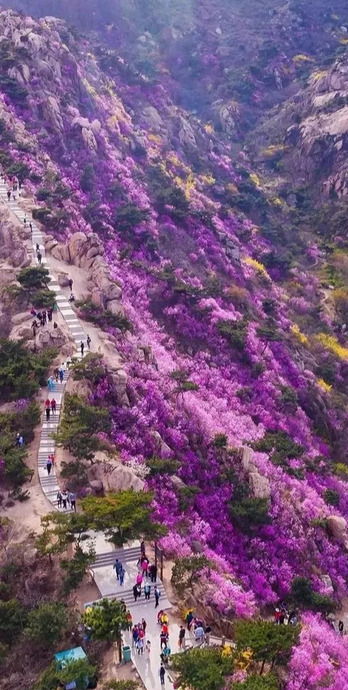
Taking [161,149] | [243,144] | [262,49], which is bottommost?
[161,149]

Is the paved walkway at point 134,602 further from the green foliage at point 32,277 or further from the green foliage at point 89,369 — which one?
the green foliage at point 32,277

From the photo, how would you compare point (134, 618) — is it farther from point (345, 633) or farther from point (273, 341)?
point (273, 341)

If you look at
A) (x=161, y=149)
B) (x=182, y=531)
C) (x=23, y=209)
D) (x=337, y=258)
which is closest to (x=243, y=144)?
(x=161, y=149)

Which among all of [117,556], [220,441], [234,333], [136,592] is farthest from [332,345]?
[136,592]

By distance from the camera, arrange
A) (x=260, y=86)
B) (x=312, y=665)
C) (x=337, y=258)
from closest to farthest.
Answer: (x=312, y=665)
(x=337, y=258)
(x=260, y=86)

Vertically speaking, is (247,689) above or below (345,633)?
above

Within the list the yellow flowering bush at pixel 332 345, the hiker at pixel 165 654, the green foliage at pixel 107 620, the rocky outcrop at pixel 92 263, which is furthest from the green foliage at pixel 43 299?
the yellow flowering bush at pixel 332 345

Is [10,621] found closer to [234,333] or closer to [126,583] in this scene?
[126,583]

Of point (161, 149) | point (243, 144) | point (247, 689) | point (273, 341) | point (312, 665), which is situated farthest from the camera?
point (243, 144)
